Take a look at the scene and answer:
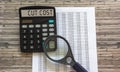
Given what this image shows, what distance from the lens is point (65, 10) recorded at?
0.65 meters

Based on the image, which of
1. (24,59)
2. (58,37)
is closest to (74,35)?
(58,37)

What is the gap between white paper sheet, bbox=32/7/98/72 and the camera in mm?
630

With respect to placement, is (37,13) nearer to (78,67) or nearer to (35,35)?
(35,35)

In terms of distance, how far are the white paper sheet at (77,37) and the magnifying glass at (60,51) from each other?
2cm

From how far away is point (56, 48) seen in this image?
631mm

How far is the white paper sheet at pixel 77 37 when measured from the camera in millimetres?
630

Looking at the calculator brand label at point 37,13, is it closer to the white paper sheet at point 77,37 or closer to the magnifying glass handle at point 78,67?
the white paper sheet at point 77,37

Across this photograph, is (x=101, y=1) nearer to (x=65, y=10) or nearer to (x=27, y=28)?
(x=65, y=10)

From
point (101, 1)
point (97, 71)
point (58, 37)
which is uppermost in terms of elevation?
point (101, 1)

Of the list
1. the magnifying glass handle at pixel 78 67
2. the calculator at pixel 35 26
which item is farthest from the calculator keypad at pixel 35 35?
the magnifying glass handle at pixel 78 67

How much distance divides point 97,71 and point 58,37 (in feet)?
0.50

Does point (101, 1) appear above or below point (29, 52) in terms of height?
above

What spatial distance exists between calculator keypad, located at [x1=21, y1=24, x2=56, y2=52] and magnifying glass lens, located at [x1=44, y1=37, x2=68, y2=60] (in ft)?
0.06

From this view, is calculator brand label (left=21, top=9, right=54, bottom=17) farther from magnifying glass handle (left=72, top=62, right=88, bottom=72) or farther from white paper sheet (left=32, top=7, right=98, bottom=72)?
magnifying glass handle (left=72, top=62, right=88, bottom=72)
